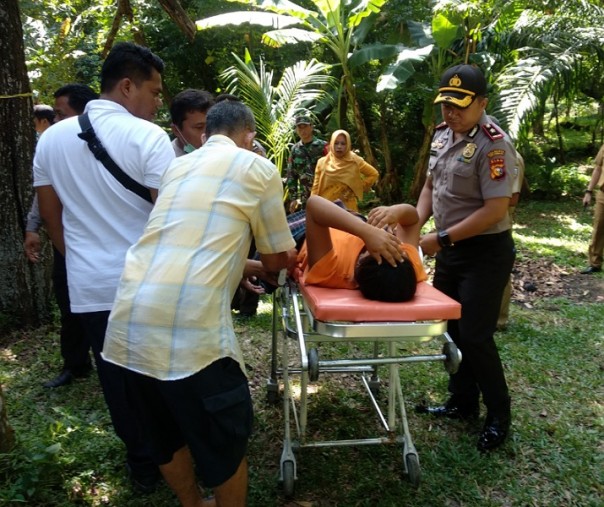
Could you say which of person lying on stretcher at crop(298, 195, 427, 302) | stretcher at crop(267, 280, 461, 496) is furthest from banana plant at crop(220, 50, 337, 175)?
stretcher at crop(267, 280, 461, 496)

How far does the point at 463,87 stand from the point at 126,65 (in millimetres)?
1620

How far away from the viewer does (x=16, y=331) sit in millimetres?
4328

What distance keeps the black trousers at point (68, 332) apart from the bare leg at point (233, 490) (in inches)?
74.6

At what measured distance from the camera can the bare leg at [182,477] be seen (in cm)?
213

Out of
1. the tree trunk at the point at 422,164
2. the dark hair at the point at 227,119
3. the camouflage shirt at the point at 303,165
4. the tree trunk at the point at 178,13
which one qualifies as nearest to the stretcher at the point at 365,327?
the dark hair at the point at 227,119

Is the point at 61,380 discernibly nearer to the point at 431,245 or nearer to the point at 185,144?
the point at 185,144

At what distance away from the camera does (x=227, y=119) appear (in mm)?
2043

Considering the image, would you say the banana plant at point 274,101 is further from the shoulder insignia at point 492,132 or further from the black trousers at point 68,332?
the shoulder insignia at point 492,132

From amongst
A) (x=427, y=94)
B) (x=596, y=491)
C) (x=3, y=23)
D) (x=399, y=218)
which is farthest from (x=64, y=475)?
(x=427, y=94)

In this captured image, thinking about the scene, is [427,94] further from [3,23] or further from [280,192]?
[280,192]

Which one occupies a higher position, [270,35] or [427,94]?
[270,35]

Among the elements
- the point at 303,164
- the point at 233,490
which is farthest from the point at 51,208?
the point at 303,164

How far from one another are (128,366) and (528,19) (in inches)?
333

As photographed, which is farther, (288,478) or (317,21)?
(317,21)
